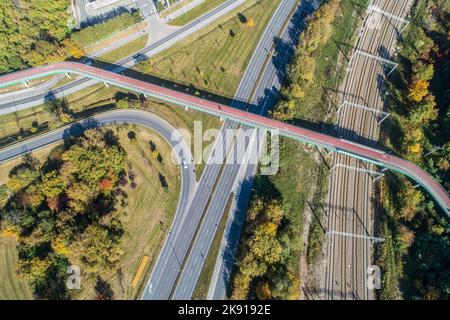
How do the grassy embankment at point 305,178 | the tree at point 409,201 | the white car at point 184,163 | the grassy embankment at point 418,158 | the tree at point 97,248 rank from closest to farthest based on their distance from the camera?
the grassy embankment at point 305,178, the tree at point 97,248, the grassy embankment at point 418,158, the tree at point 409,201, the white car at point 184,163

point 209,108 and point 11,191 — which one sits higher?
point 209,108

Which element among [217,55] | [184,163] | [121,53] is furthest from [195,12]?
[184,163]

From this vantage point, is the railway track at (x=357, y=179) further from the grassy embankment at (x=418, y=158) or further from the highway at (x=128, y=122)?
the highway at (x=128, y=122)

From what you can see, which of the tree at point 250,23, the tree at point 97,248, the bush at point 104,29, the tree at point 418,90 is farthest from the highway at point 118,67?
the tree at point 418,90

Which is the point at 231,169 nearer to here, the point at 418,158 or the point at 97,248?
the point at 97,248

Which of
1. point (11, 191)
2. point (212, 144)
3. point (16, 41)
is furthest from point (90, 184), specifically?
point (16, 41)

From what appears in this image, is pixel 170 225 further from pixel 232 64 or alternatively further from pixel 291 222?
pixel 232 64

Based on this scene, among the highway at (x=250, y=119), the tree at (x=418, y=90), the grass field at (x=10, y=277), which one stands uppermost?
the tree at (x=418, y=90)
